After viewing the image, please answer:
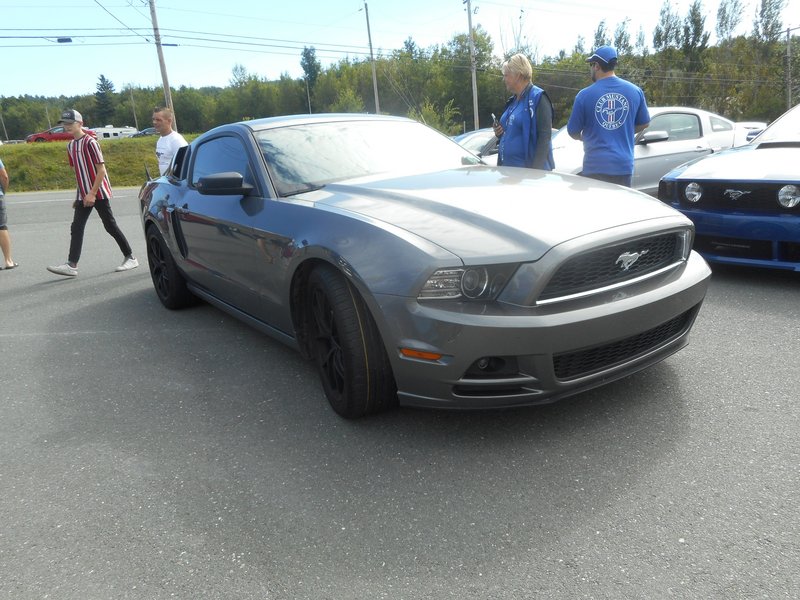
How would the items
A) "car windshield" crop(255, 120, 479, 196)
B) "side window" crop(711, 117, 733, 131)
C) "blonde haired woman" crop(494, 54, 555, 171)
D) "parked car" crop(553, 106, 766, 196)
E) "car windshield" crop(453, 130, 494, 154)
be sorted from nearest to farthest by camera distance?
"car windshield" crop(255, 120, 479, 196)
"blonde haired woman" crop(494, 54, 555, 171)
"parked car" crop(553, 106, 766, 196)
"side window" crop(711, 117, 733, 131)
"car windshield" crop(453, 130, 494, 154)

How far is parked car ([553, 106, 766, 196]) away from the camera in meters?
7.55

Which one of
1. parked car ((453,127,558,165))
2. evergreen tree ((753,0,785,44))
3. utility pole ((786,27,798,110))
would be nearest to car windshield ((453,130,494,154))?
parked car ((453,127,558,165))

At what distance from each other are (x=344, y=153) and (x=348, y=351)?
153cm

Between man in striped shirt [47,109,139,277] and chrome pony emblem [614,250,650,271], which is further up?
man in striped shirt [47,109,139,277]

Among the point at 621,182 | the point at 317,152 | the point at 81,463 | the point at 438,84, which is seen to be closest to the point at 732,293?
the point at 621,182

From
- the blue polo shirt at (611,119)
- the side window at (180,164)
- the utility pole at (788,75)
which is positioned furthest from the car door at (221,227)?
the utility pole at (788,75)

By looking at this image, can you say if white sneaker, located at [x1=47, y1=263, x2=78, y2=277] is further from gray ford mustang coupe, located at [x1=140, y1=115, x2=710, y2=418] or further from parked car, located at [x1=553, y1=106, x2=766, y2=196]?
parked car, located at [x1=553, y1=106, x2=766, y2=196]

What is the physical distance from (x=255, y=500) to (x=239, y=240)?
1.71m

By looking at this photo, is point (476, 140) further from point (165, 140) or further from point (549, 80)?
point (549, 80)


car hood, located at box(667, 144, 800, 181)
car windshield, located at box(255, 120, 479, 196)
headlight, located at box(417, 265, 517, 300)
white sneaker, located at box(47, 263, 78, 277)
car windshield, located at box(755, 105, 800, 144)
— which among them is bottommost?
white sneaker, located at box(47, 263, 78, 277)

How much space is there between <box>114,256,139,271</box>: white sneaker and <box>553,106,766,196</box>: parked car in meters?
5.05

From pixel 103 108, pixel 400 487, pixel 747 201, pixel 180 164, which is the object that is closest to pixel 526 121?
pixel 747 201

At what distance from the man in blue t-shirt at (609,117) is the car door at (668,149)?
2937mm

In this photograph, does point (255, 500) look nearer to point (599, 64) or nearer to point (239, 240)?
point (239, 240)
